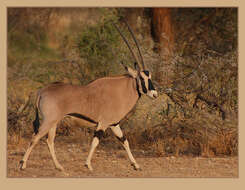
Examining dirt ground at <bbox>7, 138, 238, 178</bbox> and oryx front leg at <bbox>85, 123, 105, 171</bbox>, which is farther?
oryx front leg at <bbox>85, 123, 105, 171</bbox>

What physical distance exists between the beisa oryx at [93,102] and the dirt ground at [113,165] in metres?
0.22

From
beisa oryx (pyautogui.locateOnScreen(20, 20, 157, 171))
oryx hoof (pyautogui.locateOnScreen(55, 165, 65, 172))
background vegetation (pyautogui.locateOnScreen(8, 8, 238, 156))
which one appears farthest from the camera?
background vegetation (pyautogui.locateOnScreen(8, 8, 238, 156))

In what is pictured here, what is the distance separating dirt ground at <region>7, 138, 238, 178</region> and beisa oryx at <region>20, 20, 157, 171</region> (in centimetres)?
22

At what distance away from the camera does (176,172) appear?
6.65 metres

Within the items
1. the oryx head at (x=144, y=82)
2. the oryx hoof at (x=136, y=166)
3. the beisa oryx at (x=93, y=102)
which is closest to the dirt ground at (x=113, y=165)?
the oryx hoof at (x=136, y=166)

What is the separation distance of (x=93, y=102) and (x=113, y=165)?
127 cm

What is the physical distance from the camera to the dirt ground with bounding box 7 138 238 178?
651 centimetres

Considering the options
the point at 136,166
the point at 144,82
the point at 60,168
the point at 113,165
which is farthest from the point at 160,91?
the point at 60,168

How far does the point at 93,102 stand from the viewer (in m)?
6.65

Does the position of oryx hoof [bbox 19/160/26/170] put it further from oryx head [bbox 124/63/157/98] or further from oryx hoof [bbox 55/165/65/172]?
oryx head [bbox 124/63/157/98]

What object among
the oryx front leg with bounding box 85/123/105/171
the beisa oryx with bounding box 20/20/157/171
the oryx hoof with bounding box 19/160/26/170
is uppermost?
the beisa oryx with bounding box 20/20/157/171

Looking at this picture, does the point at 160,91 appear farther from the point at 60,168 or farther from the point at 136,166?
the point at 60,168

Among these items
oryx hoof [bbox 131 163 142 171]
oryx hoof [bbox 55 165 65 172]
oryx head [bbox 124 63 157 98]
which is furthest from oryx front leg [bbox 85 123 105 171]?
oryx head [bbox 124 63 157 98]

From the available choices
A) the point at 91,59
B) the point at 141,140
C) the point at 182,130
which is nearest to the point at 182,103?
the point at 182,130
